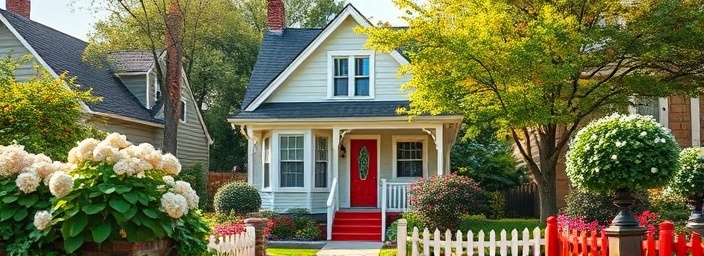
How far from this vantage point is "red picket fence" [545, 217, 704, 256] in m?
8.34

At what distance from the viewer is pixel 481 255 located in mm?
11391

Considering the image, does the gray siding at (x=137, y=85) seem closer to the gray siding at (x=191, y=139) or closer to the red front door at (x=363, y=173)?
the gray siding at (x=191, y=139)

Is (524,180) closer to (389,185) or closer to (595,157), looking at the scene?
(389,185)

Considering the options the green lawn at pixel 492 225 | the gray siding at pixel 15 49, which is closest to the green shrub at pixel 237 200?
the green lawn at pixel 492 225

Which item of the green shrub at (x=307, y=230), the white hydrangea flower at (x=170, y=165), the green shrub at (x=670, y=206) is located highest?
the white hydrangea flower at (x=170, y=165)

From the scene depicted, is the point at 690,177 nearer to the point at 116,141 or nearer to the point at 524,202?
the point at 116,141

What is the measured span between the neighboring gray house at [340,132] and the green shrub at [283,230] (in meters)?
1.44

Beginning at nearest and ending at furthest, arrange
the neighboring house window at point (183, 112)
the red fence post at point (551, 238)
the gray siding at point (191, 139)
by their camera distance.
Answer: the red fence post at point (551, 238)
the gray siding at point (191, 139)
the neighboring house window at point (183, 112)

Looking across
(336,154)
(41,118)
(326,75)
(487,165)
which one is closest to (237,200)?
(336,154)

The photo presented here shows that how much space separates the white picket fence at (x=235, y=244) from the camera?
9.20 metres

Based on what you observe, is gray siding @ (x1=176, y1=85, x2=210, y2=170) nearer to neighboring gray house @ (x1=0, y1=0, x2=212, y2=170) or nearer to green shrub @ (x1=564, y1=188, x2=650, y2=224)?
neighboring gray house @ (x1=0, y1=0, x2=212, y2=170)

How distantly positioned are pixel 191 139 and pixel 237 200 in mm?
11363

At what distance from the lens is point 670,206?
16609 millimetres

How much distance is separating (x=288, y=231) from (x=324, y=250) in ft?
7.79
